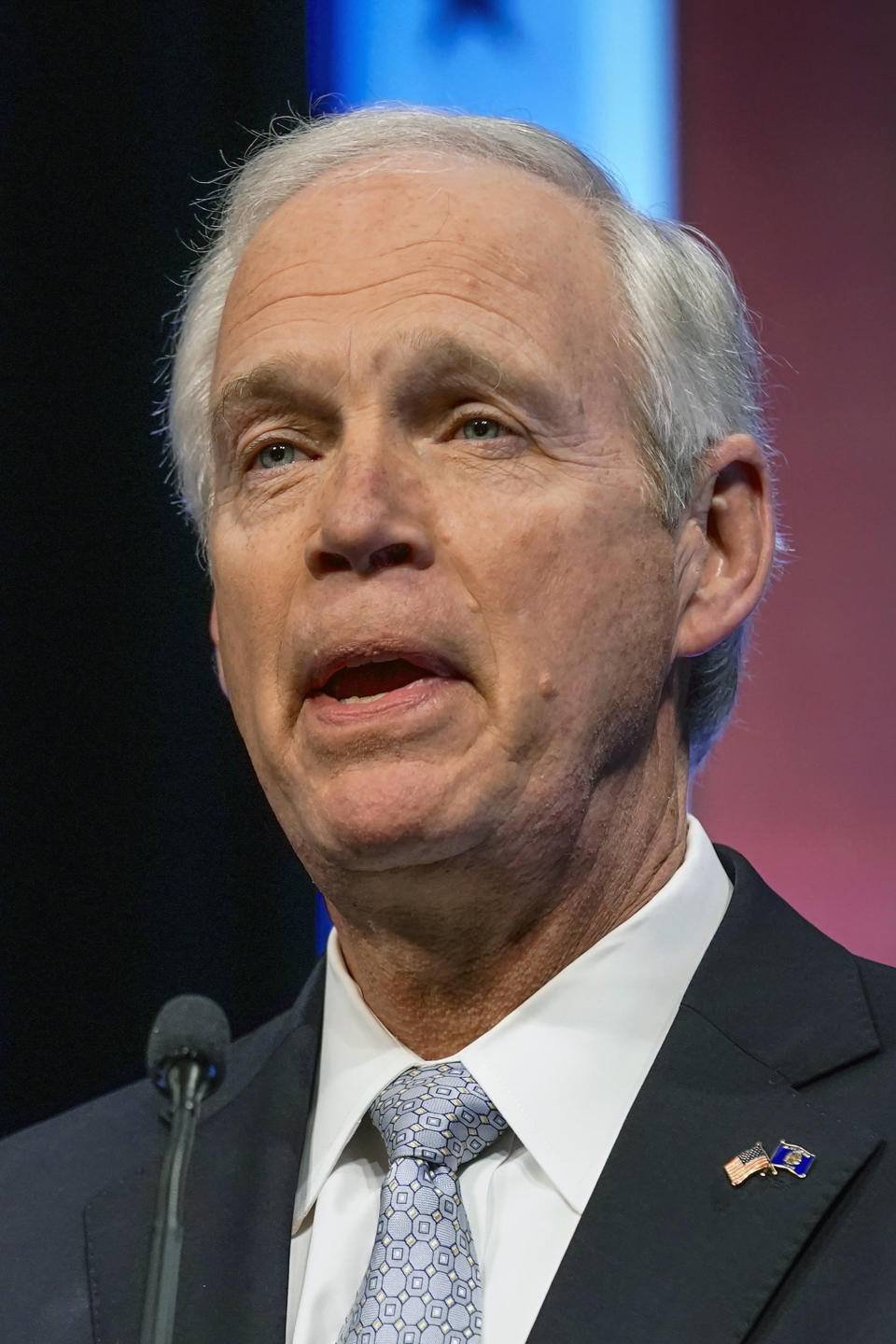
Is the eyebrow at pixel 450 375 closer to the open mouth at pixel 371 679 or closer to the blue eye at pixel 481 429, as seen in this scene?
the blue eye at pixel 481 429

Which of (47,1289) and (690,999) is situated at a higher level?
(690,999)

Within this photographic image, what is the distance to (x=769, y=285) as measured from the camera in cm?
255

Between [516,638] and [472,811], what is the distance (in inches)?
7.2

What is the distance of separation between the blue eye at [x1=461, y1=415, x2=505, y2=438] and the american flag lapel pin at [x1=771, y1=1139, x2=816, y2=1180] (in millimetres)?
786

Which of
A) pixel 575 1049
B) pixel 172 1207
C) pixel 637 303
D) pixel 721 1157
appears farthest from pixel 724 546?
pixel 172 1207

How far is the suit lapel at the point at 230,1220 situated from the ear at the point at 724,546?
677mm

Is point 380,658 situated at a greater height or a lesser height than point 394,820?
greater

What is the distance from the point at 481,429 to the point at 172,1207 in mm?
862

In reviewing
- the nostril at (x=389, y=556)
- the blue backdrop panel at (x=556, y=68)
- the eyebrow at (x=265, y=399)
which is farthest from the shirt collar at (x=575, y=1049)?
the blue backdrop panel at (x=556, y=68)

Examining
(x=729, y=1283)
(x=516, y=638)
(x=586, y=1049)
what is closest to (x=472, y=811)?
(x=516, y=638)

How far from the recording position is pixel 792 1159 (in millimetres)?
1517

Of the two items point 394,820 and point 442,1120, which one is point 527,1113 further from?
point 394,820

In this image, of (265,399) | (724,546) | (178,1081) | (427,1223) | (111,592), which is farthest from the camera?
(111,592)

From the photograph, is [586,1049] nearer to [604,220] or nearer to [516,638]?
[516,638]
